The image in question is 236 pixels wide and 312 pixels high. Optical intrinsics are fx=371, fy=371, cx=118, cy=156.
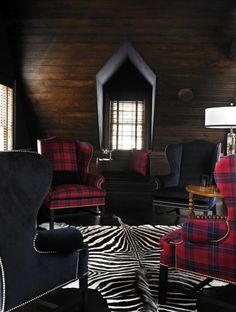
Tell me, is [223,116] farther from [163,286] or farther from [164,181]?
[163,286]

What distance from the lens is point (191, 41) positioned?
19.7 feet

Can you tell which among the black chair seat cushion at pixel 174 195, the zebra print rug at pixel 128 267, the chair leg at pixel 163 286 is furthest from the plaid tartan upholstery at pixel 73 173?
the chair leg at pixel 163 286

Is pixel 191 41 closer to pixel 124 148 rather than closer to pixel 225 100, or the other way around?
pixel 225 100

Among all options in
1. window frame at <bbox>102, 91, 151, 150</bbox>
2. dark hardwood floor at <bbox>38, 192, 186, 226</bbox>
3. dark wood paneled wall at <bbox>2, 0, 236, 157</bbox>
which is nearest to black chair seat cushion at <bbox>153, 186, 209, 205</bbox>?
dark hardwood floor at <bbox>38, 192, 186, 226</bbox>

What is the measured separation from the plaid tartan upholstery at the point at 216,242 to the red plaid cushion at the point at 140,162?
4816mm

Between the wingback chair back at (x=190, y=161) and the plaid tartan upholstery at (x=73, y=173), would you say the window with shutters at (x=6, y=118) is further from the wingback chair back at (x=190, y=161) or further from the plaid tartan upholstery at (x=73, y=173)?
the wingback chair back at (x=190, y=161)

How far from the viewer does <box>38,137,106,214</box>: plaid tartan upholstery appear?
14.5 ft

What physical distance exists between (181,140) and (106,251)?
446cm

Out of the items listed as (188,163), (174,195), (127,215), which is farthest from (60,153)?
(188,163)

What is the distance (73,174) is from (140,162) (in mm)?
2468

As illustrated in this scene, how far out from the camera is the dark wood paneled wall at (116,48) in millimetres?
5719

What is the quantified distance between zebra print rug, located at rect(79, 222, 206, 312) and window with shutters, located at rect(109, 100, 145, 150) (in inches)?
156

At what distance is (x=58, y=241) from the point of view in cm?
210

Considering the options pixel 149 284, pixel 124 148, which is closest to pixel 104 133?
pixel 124 148
